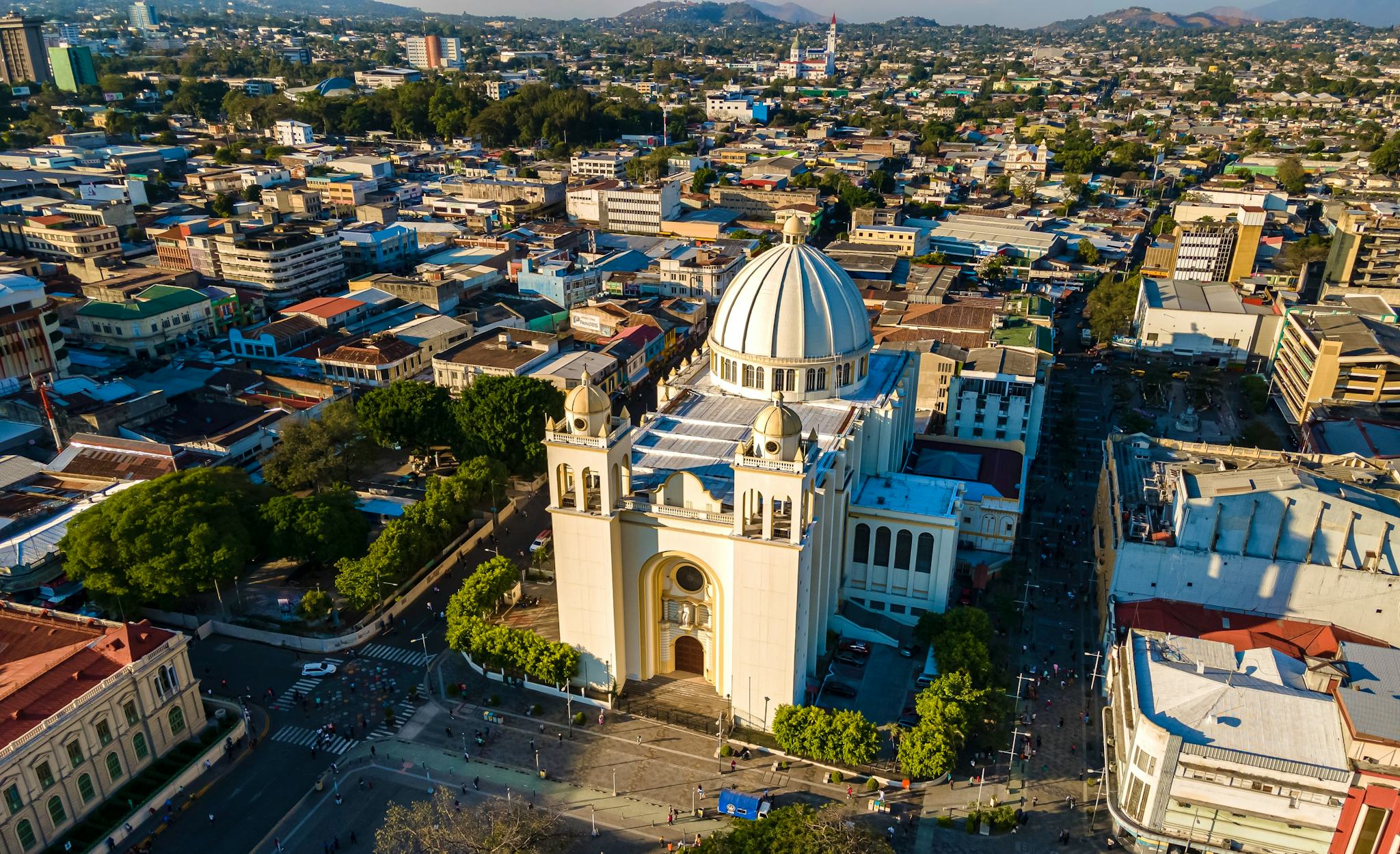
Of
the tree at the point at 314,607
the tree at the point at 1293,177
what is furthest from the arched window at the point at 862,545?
the tree at the point at 1293,177

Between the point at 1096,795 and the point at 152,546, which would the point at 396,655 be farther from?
the point at 1096,795

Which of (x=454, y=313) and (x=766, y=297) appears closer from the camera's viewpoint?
(x=766, y=297)

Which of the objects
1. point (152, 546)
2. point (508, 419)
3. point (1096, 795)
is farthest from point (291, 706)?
point (1096, 795)

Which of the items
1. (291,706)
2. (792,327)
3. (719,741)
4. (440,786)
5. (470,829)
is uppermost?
(792,327)

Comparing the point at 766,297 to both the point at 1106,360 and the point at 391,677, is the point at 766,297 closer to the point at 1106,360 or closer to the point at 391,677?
the point at 391,677

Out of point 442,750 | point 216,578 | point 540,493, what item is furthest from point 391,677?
point 540,493

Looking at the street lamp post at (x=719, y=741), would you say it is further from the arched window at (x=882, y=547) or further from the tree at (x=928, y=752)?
the arched window at (x=882, y=547)
